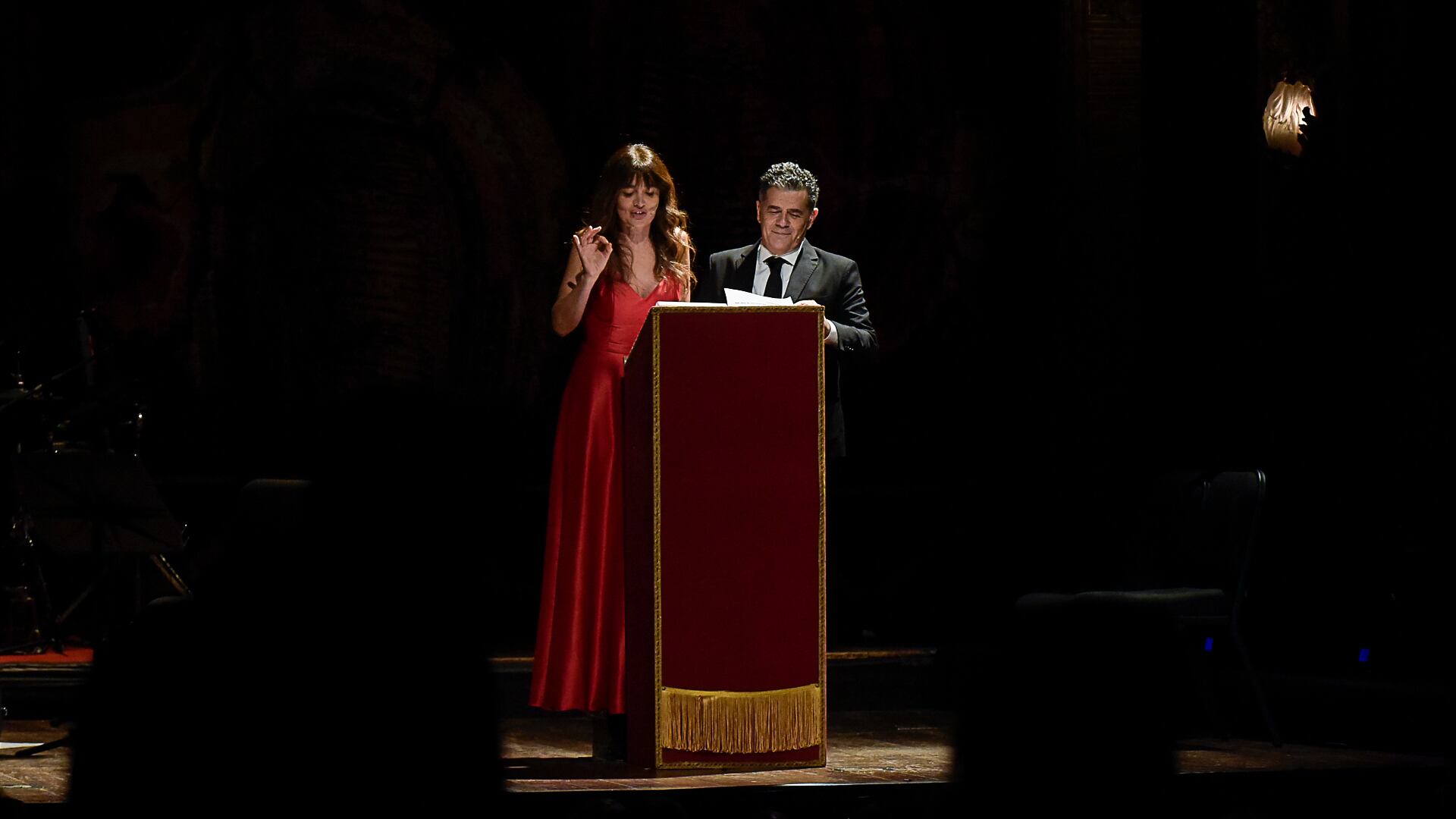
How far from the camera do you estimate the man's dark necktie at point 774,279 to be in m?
3.70

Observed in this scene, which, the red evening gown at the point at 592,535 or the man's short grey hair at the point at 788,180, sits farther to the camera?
the man's short grey hair at the point at 788,180

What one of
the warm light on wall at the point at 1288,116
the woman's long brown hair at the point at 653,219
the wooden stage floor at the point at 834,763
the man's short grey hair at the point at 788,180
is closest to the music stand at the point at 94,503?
the wooden stage floor at the point at 834,763

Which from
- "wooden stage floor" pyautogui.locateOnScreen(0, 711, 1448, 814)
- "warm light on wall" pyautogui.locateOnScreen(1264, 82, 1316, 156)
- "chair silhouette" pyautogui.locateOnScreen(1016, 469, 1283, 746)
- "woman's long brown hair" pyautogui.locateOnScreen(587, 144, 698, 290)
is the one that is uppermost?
"warm light on wall" pyautogui.locateOnScreen(1264, 82, 1316, 156)

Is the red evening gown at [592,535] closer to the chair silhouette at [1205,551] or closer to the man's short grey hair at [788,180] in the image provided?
the man's short grey hair at [788,180]

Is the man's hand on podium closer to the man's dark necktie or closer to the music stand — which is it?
the man's dark necktie

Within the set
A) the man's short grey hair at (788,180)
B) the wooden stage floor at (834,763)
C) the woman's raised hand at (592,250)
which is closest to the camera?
the wooden stage floor at (834,763)

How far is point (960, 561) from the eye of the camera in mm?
6074

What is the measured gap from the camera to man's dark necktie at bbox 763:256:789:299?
3.70 metres

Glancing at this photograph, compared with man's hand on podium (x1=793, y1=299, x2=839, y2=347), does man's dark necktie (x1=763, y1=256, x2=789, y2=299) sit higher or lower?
higher

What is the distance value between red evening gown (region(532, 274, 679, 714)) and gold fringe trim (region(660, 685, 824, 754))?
0.41 m

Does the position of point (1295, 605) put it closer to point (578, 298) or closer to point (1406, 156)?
point (1406, 156)

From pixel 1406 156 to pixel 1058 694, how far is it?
4.17 meters

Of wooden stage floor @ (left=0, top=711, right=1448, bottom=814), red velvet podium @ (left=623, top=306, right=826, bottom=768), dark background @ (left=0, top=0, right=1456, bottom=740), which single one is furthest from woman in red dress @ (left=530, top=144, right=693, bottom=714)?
dark background @ (left=0, top=0, right=1456, bottom=740)

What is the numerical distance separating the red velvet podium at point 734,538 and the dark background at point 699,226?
263 cm
